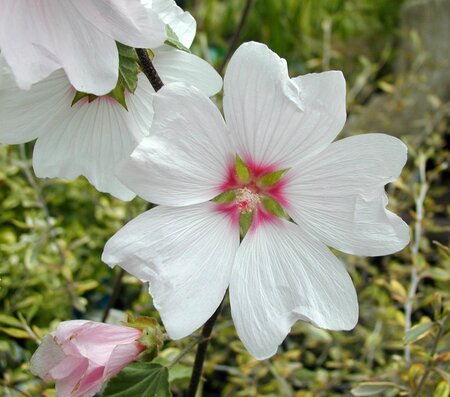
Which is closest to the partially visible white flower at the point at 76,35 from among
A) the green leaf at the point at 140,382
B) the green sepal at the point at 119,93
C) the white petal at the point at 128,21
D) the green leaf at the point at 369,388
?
the white petal at the point at 128,21

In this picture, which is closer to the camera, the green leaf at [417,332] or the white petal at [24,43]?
the white petal at [24,43]

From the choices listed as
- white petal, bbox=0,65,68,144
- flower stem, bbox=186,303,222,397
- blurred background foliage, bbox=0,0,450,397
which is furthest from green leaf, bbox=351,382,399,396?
white petal, bbox=0,65,68,144

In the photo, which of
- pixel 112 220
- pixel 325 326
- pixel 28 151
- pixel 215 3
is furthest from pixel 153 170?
pixel 215 3

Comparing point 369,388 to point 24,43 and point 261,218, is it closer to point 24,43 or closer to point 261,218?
point 261,218

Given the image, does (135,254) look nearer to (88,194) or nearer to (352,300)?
(352,300)

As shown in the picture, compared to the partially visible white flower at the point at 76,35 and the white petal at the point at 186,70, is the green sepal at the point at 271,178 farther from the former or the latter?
the partially visible white flower at the point at 76,35

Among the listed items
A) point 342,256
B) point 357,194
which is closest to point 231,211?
point 357,194

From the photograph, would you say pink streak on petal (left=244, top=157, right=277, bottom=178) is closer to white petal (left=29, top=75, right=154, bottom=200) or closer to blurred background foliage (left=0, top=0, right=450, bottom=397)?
white petal (left=29, top=75, right=154, bottom=200)
